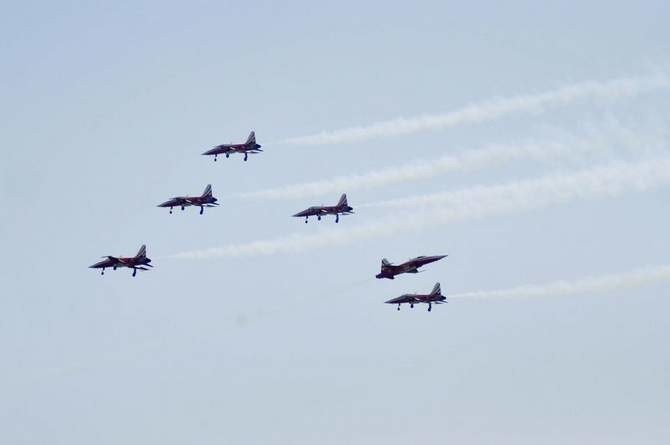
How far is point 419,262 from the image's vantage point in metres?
198
